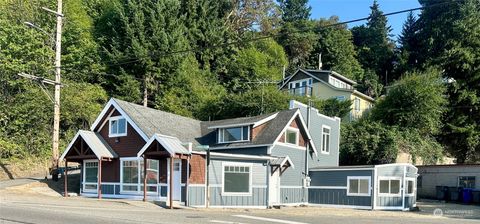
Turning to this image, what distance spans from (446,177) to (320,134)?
10774 millimetres

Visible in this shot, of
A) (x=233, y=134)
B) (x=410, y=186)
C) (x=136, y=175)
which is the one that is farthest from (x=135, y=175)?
(x=410, y=186)

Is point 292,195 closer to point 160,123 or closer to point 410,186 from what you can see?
point 410,186

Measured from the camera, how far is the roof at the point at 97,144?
2773cm

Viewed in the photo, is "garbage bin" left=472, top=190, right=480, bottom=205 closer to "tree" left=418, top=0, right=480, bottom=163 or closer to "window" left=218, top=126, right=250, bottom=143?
"tree" left=418, top=0, right=480, bottom=163

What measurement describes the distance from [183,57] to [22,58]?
15421 millimetres

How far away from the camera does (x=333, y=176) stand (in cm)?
3034

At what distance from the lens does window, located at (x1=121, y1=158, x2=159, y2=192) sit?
2667cm

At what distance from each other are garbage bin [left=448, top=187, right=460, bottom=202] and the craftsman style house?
32.8ft

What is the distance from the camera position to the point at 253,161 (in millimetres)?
26609

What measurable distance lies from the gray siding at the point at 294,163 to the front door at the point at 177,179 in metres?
5.93

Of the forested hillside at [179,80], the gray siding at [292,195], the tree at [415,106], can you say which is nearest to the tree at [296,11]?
the forested hillside at [179,80]

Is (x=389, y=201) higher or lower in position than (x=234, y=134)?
lower

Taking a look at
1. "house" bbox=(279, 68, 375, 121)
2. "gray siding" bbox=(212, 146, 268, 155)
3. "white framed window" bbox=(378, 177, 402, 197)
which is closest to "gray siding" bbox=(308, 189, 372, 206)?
"white framed window" bbox=(378, 177, 402, 197)

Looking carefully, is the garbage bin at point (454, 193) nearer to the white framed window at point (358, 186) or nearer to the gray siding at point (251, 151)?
the white framed window at point (358, 186)
